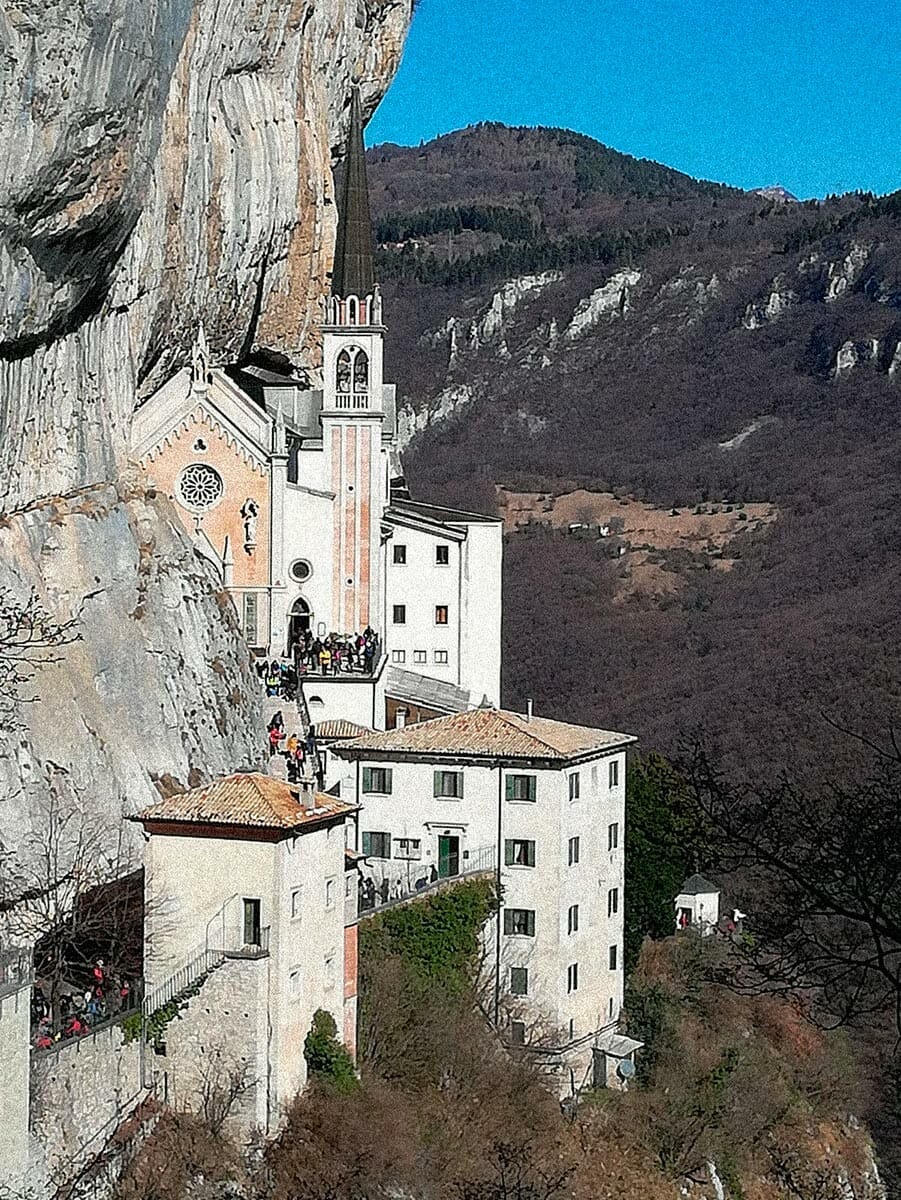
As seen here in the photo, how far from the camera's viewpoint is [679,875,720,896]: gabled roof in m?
57.2

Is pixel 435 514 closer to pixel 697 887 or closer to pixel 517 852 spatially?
pixel 697 887

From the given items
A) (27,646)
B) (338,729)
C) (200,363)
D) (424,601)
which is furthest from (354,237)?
(27,646)

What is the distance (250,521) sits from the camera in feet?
164

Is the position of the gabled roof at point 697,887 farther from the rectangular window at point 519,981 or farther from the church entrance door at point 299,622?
the rectangular window at point 519,981

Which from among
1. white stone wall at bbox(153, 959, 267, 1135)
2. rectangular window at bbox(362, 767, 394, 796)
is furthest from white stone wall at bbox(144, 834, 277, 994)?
rectangular window at bbox(362, 767, 394, 796)

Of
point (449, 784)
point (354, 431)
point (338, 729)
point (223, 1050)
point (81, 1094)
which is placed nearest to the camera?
point (81, 1094)

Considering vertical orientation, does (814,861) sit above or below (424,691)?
above

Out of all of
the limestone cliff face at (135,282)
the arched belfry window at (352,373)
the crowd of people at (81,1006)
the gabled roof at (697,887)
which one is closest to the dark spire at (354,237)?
the limestone cliff face at (135,282)

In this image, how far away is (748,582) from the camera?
131750 mm

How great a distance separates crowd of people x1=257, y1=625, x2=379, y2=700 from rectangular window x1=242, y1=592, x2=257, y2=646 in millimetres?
1093

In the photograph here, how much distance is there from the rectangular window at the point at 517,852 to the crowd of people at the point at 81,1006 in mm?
12781

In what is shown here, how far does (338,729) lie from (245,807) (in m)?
17.1

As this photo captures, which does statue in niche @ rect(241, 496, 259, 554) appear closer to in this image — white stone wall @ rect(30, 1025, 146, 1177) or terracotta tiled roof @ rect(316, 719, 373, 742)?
terracotta tiled roof @ rect(316, 719, 373, 742)

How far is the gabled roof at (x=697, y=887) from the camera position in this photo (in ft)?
188
